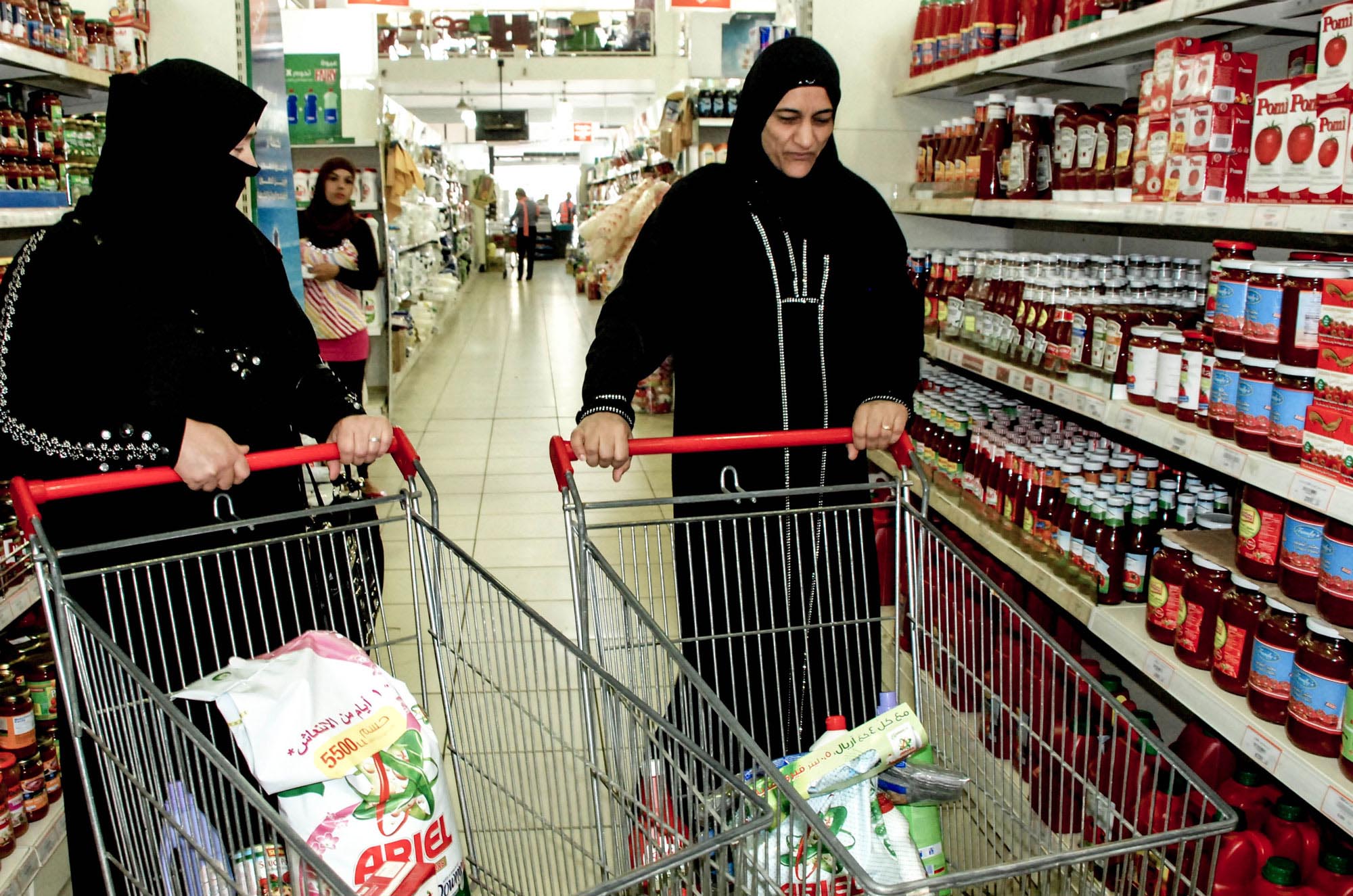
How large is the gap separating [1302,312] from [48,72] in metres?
3.02

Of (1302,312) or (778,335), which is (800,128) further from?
(1302,312)

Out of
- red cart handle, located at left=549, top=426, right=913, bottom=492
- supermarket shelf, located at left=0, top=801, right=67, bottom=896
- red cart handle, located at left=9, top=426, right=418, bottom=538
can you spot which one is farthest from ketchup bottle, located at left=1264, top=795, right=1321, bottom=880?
supermarket shelf, located at left=0, top=801, right=67, bottom=896

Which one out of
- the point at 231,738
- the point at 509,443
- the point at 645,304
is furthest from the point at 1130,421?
the point at 509,443

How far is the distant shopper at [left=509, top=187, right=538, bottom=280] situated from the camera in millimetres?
21594

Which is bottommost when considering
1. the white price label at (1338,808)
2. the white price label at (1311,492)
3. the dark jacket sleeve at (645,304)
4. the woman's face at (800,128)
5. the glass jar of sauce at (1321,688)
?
the white price label at (1338,808)

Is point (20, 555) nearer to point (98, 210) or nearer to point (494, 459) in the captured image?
point (98, 210)

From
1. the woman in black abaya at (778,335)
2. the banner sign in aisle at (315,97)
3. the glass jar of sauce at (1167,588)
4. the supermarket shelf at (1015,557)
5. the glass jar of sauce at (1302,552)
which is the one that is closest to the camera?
the glass jar of sauce at (1302,552)

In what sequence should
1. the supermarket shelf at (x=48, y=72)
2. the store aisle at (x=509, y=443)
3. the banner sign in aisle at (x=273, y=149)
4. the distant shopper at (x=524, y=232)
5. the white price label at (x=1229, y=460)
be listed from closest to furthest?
1. the white price label at (x=1229, y=460)
2. the supermarket shelf at (x=48, y=72)
3. the banner sign in aisle at (x=273, y=149)
4. the store aisle at (x=509, y=443)
5. the distant shopper at (x=524, y=232)

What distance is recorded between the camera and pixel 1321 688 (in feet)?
5.79

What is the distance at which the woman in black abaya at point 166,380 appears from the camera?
1.68m

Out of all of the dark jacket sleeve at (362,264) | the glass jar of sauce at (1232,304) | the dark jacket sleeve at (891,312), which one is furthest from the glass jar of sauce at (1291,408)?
the dark jacket sleeve at (362,264)

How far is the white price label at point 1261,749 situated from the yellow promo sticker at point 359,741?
1.40 meters

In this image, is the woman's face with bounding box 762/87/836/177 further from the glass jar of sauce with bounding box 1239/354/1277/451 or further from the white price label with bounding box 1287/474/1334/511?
the white price label with bounding box 1287/474/1334/511

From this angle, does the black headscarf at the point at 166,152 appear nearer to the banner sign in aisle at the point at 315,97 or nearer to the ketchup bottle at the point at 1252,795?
the ketchup bottle at the point at 1252,795
